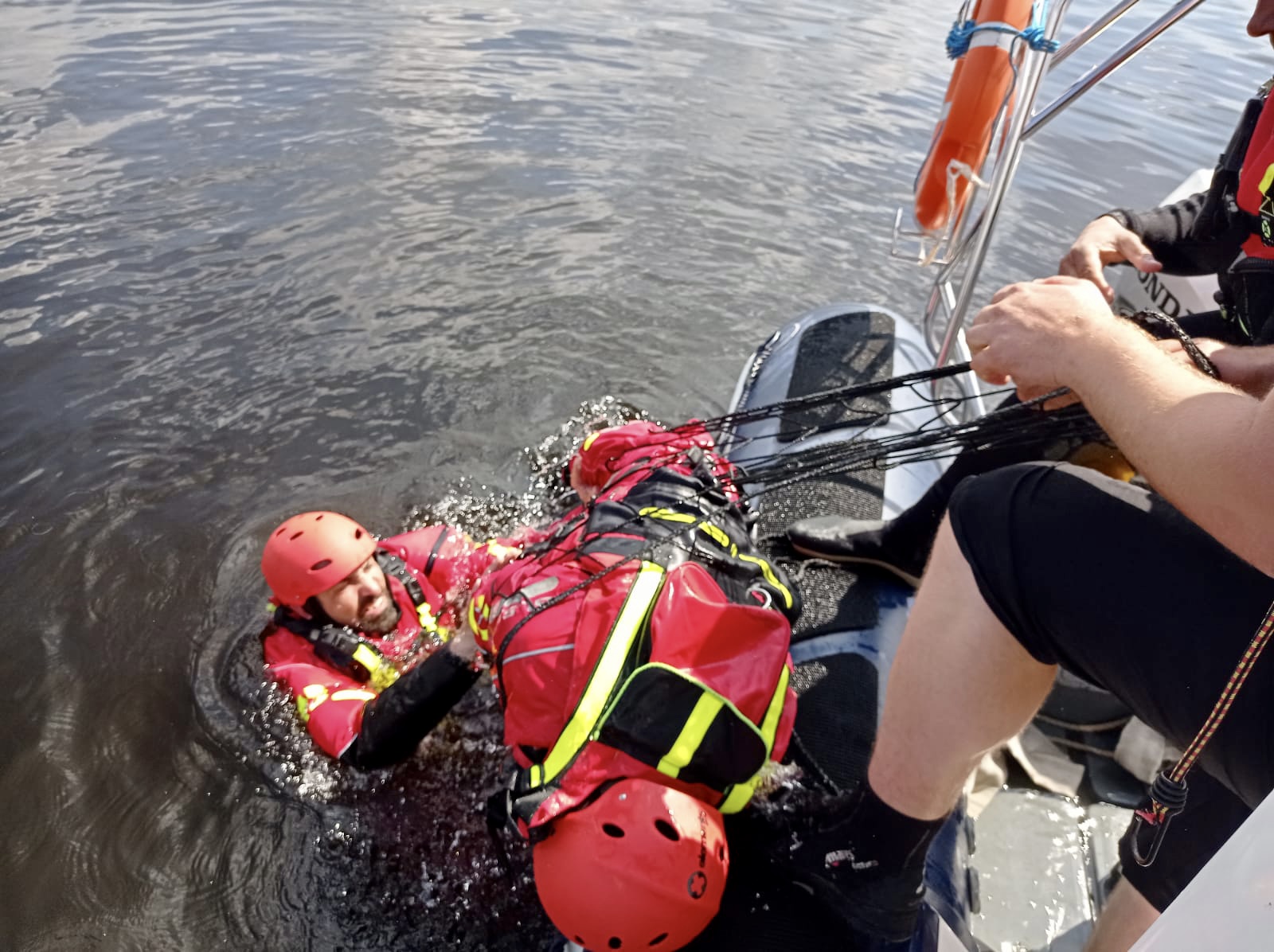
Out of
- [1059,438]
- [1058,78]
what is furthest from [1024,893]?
[1058,78]

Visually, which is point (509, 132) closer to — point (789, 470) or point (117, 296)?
point (117, 296)

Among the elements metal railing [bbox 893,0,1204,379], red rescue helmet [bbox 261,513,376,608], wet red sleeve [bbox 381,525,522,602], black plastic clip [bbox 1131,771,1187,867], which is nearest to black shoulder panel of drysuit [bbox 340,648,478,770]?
red rescue helmet [bbox 261,513,376,608]

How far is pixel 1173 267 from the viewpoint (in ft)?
8.78

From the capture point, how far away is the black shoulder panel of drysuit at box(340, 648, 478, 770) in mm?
2631

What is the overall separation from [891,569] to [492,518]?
7.99 feet

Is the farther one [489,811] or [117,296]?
[117,296]

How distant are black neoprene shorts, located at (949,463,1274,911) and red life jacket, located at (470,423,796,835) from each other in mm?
776

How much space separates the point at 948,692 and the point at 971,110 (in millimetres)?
3140

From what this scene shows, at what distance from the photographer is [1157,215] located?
2625 millimetres

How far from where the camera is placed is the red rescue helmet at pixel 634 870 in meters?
1.73

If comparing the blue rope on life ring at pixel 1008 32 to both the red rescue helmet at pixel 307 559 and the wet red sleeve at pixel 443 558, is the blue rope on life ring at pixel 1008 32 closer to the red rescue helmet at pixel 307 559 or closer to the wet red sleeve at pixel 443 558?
the wet red sleeve at pixel 443 558

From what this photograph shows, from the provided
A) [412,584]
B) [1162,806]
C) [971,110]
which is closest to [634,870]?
[1162,806]

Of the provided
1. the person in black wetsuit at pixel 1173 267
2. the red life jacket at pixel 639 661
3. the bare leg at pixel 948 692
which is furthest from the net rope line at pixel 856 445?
the bare leg at pixel 948 692

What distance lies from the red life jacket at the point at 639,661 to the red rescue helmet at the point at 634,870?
7cm
